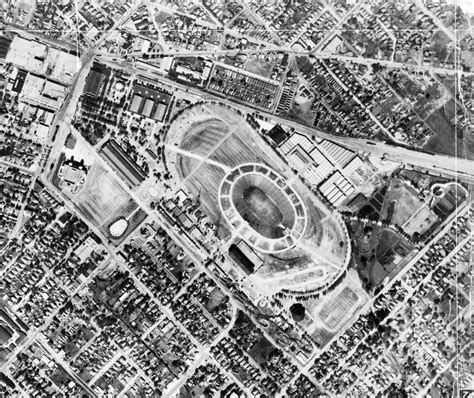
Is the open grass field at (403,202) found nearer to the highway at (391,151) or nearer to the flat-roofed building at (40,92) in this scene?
the highway at (391,151)

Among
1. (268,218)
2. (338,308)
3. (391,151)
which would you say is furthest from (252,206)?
(391,151)

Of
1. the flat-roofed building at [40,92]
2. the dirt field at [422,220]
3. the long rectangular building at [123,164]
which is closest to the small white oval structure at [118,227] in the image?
the long rectangular building at [123,164]

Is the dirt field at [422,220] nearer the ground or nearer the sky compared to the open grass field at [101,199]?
nearer the ground

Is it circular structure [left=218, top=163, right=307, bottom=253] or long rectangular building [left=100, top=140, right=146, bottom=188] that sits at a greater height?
long rectangular building [left=100, top=140, right=146, bottom=188]

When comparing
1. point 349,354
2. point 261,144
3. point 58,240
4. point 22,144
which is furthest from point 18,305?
point 349,354

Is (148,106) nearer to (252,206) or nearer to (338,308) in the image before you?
(252,206)

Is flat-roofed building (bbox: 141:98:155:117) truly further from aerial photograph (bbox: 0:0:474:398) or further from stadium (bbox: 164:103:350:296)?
stadium (bbox: 164:103:350:296)

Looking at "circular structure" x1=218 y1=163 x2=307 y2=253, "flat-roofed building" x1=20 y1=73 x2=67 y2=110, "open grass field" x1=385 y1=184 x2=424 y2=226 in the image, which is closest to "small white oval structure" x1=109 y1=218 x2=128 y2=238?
"circular structure" x1=218 y1=163 x2=307 y2=253
